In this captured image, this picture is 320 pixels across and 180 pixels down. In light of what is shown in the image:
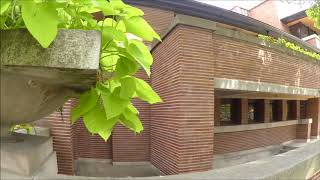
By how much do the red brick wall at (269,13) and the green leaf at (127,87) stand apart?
82.1 feet

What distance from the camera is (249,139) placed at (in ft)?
40.4

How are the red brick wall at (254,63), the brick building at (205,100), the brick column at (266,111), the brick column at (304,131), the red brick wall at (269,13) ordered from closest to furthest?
the brick building at (205,100) → the red brick wall at (254,63) → the brick column at (266,111) → the brick column at (304,131) → the red brick wall at (269,13)

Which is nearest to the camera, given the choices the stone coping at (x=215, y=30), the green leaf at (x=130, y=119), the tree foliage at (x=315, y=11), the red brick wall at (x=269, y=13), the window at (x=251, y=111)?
the green leaf at (x=130, y=119)

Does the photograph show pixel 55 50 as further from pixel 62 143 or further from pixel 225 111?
pixel 225 111

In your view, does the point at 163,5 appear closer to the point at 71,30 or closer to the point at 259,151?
the point at 259,151

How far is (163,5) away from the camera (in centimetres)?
1259

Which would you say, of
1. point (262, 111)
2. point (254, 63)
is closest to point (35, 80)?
point (254, 63)

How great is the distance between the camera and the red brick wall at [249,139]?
11.1 meters

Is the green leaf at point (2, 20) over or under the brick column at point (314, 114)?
over

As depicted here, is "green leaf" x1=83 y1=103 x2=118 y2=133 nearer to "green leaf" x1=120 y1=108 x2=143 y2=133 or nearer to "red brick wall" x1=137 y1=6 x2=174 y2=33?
"green leaf" x1=120 y1=108 x2=143 y2=133

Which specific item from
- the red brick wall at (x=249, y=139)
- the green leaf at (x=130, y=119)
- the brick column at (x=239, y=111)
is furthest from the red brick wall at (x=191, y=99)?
the green leaf at (x=130, y=119)

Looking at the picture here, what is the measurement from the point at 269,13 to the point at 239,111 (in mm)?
14865

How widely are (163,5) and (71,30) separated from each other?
1210 centimetres

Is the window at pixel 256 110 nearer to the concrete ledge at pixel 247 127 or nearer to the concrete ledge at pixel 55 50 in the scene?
the concrete ledge at pixel 247 127
